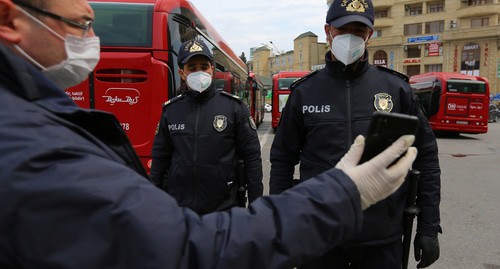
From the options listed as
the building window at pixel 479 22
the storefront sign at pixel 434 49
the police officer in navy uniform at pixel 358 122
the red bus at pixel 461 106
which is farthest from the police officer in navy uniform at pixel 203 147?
the building window at pixel 479 22

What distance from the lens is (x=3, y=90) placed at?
88cm

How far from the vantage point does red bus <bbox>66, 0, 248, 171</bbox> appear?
4754 millimetres

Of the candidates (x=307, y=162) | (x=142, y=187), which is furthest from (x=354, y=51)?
(x=142, y=187)

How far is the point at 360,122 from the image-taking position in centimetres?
212

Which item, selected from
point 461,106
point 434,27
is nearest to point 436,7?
point 434,27

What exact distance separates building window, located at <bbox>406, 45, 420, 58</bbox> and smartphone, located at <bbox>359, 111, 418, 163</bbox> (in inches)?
2098

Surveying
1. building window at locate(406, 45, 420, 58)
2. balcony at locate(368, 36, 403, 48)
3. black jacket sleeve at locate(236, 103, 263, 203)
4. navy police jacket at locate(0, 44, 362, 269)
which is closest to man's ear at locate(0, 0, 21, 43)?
navy police jacket at locate(0, 44, 362, 269)

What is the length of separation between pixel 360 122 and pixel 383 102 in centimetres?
18

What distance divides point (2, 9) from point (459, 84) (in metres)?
17.2

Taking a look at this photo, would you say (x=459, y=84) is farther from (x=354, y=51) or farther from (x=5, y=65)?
(x=5, y=65)

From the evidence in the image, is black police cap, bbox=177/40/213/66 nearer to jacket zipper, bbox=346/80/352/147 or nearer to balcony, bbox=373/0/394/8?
jacket zipper, bbox=346/80/352/147

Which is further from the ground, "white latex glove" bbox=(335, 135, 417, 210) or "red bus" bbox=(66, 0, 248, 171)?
"red bus" bbox=(66, 0, 248, 171)

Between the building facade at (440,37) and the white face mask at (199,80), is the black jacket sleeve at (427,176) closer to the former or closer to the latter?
the white face mask at (199,80)

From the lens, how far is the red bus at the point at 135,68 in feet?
15.6
